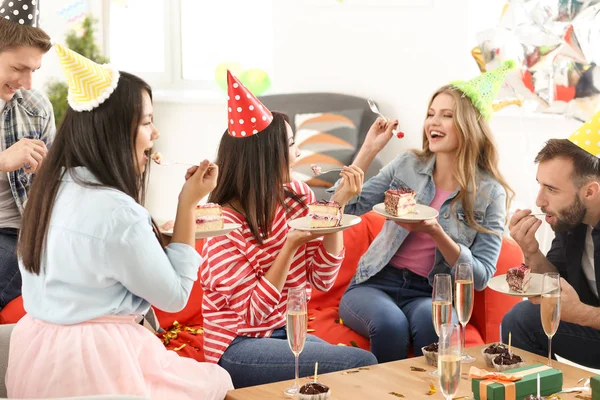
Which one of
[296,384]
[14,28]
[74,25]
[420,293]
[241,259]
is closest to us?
[296,384]

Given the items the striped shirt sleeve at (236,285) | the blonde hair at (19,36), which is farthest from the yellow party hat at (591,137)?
the blonde hair at (19,36)

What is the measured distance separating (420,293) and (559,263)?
1.89ft

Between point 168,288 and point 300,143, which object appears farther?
point 300,143

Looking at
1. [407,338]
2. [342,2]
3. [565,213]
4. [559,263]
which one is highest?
[342,2]

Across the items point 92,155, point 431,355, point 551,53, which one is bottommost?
point 431,355

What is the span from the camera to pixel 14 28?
2975 mm

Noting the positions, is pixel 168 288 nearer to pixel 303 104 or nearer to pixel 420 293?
pixel 420 293

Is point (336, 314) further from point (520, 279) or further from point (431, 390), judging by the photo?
point (431, 390)

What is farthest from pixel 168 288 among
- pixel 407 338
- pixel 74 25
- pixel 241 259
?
pixel 74 25

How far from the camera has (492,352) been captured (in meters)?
2.30

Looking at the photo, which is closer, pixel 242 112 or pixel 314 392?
pixel 314 392

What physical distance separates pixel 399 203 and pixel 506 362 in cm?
81

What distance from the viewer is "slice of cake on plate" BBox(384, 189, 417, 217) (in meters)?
2.90

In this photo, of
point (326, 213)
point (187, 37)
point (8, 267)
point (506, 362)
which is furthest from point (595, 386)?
point (187, 37)
